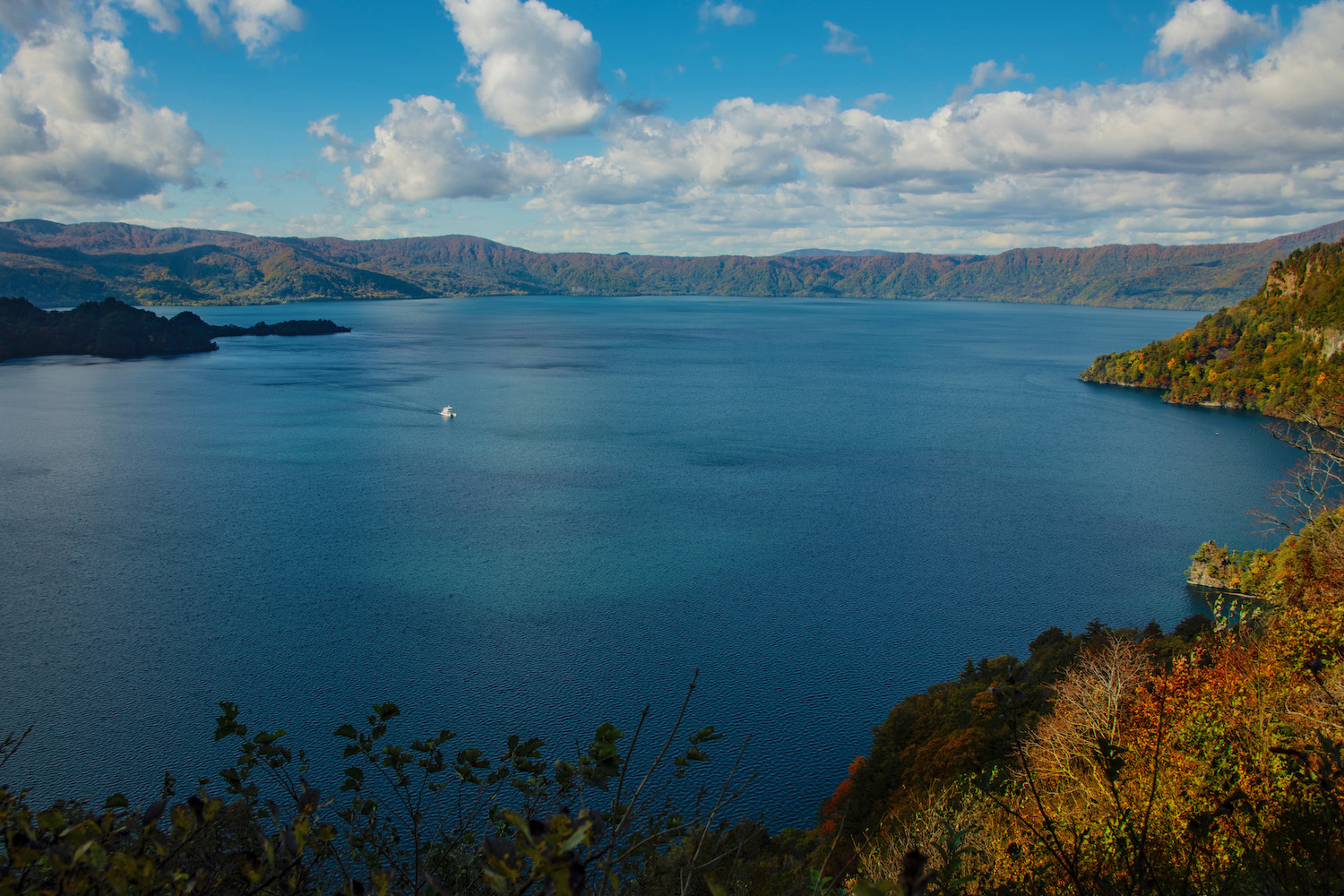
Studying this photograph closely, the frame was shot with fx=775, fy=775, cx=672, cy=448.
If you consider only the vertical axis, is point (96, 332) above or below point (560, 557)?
above

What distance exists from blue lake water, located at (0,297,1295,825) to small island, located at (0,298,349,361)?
56.1m

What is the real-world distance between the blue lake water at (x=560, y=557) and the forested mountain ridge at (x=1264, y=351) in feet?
26.7

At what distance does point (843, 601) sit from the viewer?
38375mm

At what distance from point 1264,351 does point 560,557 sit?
344 ft

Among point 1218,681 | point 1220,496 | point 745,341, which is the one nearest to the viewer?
point 1218,681

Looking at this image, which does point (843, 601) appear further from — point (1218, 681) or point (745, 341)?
point (745, 341)

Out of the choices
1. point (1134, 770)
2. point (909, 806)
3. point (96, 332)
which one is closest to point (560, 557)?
point (909, 806)

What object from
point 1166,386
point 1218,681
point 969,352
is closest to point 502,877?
point 1218,681

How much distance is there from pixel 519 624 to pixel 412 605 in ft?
18.3

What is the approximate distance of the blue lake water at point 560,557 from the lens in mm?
29250

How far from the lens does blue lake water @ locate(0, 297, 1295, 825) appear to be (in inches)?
1152

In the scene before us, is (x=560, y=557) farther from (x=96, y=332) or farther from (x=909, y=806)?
(x=96, y=332)

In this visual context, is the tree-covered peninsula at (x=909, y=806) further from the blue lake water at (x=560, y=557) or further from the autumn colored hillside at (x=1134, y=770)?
the blue lake water at (x=560, y=557)

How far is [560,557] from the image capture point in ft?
140
